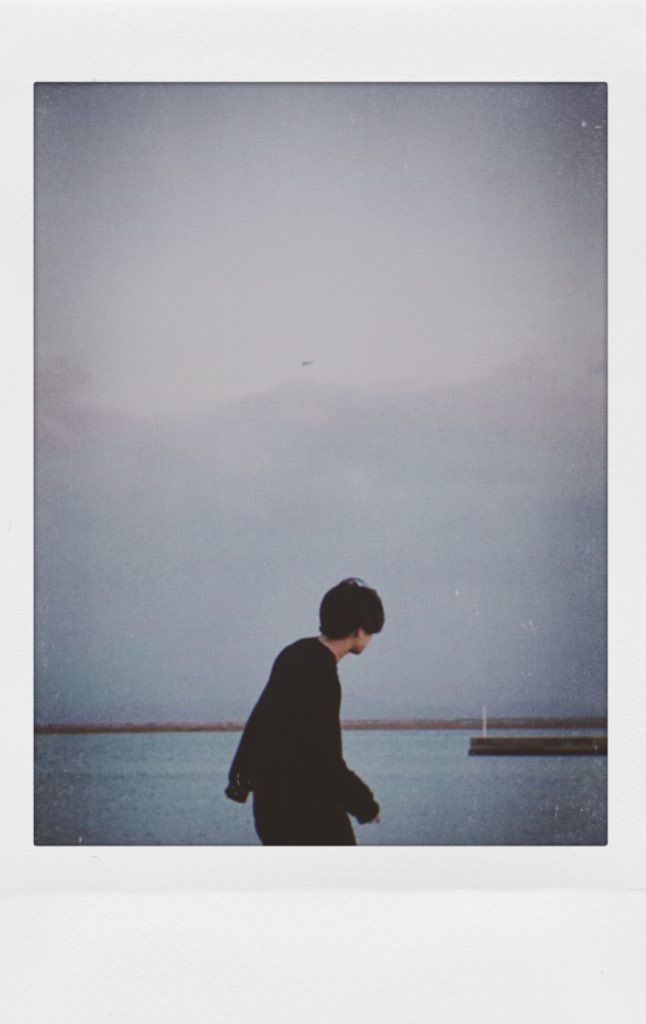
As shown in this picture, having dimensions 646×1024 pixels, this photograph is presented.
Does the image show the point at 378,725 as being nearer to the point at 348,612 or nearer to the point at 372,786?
the point at 372,786

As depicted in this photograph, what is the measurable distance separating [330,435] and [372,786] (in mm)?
783

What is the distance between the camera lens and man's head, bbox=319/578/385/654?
3445 millimetres

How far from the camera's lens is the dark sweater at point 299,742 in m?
3.25

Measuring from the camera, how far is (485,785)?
3.54m

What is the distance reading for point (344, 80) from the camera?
3.47 m

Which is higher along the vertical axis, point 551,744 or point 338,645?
point 338,645

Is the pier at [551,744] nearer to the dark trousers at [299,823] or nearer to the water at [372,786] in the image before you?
the water at [372,786]

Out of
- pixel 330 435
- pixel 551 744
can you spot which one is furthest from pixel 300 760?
pixel 330 435

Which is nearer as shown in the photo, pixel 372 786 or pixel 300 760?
pixel 300 760

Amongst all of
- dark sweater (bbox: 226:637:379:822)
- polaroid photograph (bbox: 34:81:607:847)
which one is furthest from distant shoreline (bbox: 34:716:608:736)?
dark sweater (bbox: 226:637:379:822)

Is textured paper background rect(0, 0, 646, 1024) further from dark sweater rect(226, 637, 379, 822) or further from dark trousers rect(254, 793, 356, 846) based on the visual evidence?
dark sweater rect(226, 637, 379, 822)
